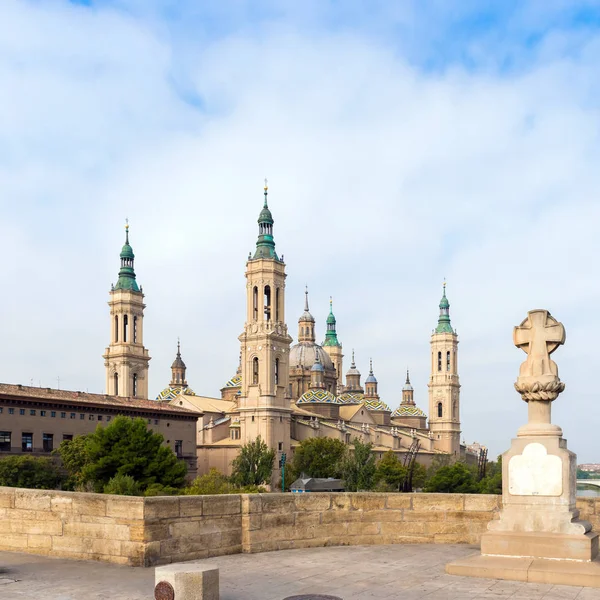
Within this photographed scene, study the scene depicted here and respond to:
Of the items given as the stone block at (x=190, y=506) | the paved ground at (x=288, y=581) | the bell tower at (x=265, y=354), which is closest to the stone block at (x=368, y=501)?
the paved ground at (x=288, y=581)

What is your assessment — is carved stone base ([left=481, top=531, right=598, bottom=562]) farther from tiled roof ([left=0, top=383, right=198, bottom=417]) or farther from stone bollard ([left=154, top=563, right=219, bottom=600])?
tiled roof ([left=0, top=383, right=198, bottom=417])

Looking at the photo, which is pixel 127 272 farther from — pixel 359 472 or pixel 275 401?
pixel 359 472

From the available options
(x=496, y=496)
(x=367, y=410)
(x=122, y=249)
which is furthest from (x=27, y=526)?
(x=367, y=410)

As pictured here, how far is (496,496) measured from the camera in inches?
537

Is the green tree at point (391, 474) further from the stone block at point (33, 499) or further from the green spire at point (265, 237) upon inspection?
the stone block at point (33, 499)

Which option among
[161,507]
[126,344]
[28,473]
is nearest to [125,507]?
[161,507]

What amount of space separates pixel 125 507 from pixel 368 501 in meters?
4.84

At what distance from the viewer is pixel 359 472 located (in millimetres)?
80625

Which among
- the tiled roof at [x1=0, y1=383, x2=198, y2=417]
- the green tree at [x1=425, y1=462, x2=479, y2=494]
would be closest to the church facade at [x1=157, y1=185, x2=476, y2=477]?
the green tree at [x1=425, y1=462, x2=479, y2=494]

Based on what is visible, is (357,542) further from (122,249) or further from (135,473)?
(122,249)

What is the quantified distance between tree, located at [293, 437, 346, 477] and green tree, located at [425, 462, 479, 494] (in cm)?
1186

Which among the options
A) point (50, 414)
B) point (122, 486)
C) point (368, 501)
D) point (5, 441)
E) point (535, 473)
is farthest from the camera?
point (50, 414)

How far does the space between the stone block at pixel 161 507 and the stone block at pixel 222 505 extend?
65cm

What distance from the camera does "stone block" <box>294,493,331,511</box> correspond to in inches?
508
